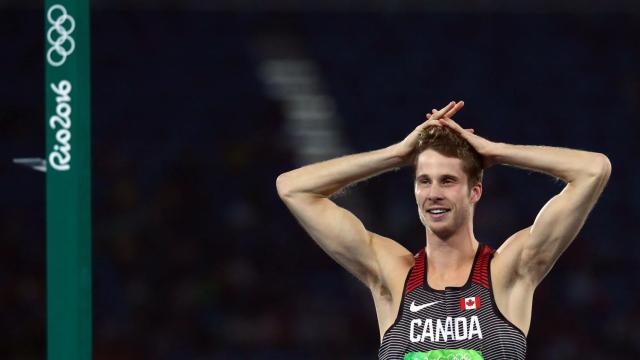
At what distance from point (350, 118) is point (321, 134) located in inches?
13.0

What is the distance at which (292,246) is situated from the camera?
33.8 ft

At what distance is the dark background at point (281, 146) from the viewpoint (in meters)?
9.87

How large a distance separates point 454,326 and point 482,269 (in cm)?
28

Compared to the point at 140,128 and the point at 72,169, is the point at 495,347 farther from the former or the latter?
the point at 140,128

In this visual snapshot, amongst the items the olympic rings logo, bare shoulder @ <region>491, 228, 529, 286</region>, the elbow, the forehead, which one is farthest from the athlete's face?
the olympic rings logo

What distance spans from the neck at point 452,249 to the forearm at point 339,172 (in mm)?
322

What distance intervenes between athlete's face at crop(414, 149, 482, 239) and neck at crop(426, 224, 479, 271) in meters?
0.09

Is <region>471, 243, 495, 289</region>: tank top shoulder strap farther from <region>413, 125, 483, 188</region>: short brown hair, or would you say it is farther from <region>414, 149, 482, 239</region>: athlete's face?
<region>413, 125, 483, 188</region>: short brown hair

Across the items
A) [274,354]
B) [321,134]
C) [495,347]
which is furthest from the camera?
[321,134]

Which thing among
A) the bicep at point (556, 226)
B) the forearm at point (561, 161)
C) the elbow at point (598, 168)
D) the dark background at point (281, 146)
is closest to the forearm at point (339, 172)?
the forearm at point (561, 161)

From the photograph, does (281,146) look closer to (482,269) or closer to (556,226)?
(482,269)

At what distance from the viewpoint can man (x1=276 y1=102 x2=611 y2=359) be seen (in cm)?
431

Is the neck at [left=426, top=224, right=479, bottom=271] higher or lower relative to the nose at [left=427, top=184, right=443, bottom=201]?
lower

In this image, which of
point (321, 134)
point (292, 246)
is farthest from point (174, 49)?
point (292, 246)
